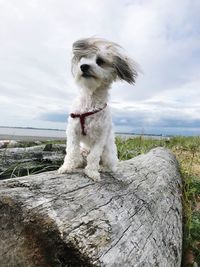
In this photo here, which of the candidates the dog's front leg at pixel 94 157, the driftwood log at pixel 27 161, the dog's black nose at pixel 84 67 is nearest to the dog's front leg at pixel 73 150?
the dog's front leg at pixel 94 157

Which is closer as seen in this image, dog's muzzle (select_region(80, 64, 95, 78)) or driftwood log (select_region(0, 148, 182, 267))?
driftwood log (select_region(0, 148, 182, 267))

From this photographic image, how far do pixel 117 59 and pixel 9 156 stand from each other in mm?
3186

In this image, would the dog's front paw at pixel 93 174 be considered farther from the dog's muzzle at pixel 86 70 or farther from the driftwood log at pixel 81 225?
the dog's muzzle at pixel 86 70

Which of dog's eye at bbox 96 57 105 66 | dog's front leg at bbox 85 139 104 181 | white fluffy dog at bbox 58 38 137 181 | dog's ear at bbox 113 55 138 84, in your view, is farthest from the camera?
dog's ear at bbox 113 55 138 84

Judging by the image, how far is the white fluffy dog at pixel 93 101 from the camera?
14.9ft

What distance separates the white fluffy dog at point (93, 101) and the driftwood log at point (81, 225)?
473 mm

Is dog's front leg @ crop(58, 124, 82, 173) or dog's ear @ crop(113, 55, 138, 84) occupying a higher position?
dog's ear @ crop(113, 55, 138, 84)

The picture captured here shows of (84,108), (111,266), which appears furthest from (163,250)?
(84,108)

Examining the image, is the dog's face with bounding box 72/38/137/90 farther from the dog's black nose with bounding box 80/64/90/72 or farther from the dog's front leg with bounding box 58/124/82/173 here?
the dog's front leg with bounding box 58/124/82/173

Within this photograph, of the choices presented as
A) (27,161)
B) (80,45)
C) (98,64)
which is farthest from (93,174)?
(27,161)

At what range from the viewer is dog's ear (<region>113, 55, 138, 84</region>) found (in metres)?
4.77

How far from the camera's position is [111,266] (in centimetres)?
258

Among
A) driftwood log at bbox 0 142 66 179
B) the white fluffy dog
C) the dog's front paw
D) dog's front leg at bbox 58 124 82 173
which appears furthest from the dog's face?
driftwood log at bbox 0 142 66 179

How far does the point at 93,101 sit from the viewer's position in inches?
187
